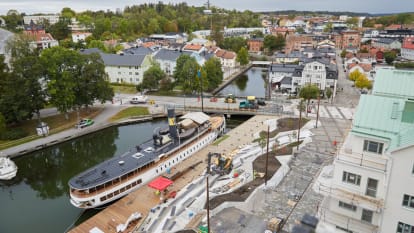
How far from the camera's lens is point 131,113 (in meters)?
51.4

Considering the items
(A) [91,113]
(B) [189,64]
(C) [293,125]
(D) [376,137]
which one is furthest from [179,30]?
(D) [376,137]

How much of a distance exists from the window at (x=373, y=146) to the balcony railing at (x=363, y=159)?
0.27 m

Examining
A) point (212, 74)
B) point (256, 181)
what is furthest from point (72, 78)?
point (256, 181)

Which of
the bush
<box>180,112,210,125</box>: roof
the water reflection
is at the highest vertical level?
<box>180,112,210,125</box>: roof

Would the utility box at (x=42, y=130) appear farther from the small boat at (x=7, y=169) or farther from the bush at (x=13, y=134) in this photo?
the small boat at (x=7, y=169)

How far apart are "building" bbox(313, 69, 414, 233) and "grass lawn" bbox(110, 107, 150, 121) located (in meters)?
38.7

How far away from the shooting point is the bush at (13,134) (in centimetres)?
4078

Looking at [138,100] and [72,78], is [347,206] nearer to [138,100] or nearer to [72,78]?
[72,78]

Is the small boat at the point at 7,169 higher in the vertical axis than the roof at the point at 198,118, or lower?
lower

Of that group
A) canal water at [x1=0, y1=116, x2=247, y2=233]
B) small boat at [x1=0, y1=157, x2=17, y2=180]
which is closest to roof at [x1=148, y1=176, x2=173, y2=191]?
canal water at [x1=0, y1=116, x2=247, y2=233]

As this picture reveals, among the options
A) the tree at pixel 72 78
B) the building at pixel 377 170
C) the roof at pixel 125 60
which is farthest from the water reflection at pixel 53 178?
the roof at pixel 125 60

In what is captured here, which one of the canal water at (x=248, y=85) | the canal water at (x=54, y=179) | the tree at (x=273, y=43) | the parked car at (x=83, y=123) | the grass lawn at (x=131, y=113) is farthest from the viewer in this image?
the tree at (x=273, y=43)

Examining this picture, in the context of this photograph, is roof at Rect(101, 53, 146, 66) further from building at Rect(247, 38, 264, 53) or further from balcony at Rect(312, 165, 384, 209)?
building at Rect(247, 38, 264, 53)

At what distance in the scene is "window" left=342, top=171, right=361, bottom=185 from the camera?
53.0ft
